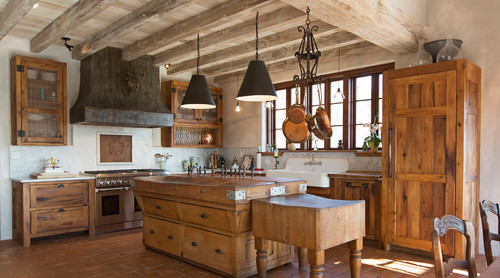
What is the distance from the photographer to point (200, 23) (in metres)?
4.48

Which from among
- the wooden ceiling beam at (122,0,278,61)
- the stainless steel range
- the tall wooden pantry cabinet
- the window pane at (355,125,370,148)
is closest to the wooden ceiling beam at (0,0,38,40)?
the wooden ceiling beam at (122,0,278,61)

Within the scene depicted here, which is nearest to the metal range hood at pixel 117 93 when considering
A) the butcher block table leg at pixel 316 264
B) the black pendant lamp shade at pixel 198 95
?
the black pendant lamp shade at pixel 198 95

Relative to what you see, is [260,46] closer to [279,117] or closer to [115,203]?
[279,117]

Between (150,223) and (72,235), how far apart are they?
72.5 inches

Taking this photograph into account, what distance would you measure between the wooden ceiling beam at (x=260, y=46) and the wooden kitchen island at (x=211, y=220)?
2104 mm

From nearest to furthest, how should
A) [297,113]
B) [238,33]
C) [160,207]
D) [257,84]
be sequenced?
[257,84]
[297,113]
[160,207]
[238,33]

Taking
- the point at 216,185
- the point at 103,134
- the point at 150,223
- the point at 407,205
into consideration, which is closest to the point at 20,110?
the point at 103,134

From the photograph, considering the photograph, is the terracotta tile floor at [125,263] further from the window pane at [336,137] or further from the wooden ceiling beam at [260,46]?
the wooden ceiling beam at [260,46]

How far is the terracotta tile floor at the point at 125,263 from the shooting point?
12.5 ft

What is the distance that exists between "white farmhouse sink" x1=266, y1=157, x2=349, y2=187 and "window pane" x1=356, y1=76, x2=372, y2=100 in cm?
110

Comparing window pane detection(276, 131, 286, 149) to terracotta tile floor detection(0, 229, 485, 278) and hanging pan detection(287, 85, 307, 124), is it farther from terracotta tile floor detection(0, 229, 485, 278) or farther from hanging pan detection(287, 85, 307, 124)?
hanging pan detection(287, 85, 307, 124)

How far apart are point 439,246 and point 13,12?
455cm

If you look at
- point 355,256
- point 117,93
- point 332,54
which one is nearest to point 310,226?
point 355,256

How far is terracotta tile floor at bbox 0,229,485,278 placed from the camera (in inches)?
151
